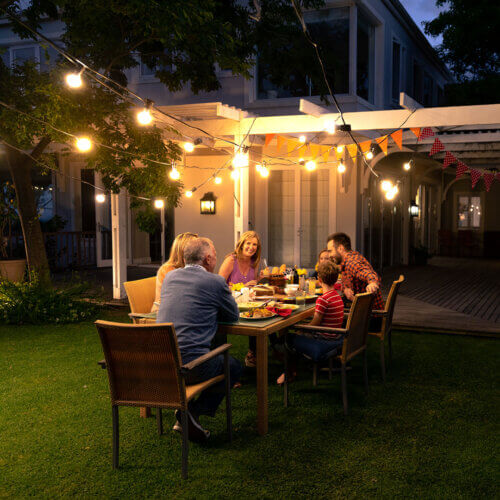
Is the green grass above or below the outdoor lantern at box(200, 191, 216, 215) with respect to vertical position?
below

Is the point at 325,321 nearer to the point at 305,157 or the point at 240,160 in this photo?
the point at 240,160

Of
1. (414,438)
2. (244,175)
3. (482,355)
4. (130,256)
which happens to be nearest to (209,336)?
(414,438)

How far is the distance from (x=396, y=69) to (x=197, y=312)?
10.0m

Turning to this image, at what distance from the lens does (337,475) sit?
117 inches

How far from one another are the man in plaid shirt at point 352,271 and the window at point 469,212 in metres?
14.3

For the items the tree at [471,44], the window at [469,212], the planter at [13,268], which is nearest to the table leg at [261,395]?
the planter at [13,268]

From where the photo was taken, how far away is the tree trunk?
7.37 metres

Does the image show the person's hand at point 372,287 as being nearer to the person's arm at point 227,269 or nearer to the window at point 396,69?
the person's arm at point 227,269

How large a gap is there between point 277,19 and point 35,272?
5.33 m

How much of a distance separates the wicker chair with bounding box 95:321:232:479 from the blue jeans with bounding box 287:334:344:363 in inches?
44.9

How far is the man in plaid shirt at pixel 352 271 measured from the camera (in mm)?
4707

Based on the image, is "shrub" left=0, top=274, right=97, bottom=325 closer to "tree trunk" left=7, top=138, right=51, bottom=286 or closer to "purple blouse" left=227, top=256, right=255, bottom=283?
"tree trunk" left=7, top=138, right=51, bottom=286

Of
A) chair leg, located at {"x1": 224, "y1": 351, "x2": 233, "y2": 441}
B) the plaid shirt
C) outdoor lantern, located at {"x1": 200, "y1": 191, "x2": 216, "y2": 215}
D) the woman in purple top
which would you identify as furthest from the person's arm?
outdoor lantern, located at {"x1": 200, "y1": 191, "x2": 216, "y2": 215}

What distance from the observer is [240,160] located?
6.66m
